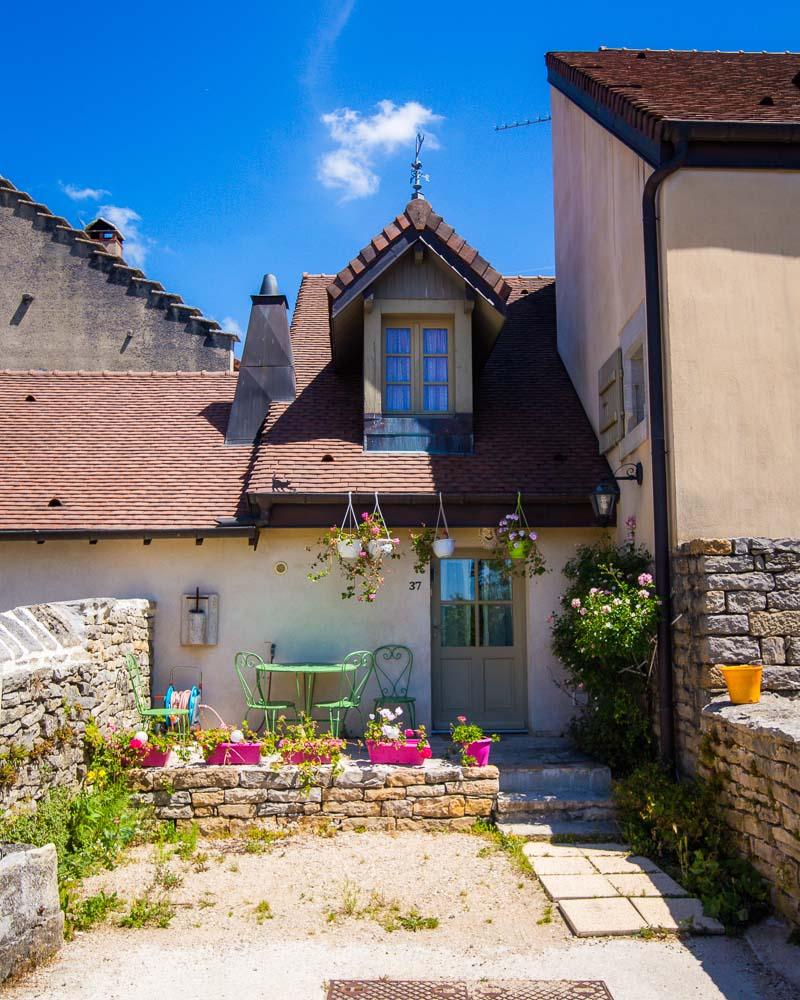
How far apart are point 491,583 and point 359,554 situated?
5.48ft

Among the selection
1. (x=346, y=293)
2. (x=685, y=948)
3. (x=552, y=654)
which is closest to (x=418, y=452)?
(x=346, y=293)

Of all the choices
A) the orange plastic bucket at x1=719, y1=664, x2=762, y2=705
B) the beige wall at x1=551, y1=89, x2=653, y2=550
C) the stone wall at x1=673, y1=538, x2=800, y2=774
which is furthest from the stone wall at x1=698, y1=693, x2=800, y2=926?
the beige wall at x1=551, y1=89, x2=653, y2=550

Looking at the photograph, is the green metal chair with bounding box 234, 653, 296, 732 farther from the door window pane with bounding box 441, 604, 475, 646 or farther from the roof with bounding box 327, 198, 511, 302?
the roof with bounding box 327, 198, 511, 302

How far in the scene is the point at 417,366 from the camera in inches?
389

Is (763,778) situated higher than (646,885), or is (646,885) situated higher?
(763,778)

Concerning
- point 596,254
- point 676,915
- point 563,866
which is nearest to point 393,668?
point 563,866

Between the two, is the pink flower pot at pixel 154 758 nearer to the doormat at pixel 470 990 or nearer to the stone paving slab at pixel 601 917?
the doormat at pixel 470 990

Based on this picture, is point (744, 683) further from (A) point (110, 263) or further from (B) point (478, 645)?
(A) point (110, 263)

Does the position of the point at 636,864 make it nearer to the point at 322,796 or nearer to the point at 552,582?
the point at 322,796

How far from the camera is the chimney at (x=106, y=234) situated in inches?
670

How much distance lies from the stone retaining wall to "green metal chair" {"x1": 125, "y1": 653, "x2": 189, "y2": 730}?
79 centimetres

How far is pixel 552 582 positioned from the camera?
9172 mm

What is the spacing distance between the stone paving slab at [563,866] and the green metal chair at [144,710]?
11.4 feet

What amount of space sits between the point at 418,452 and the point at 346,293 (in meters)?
1.93
